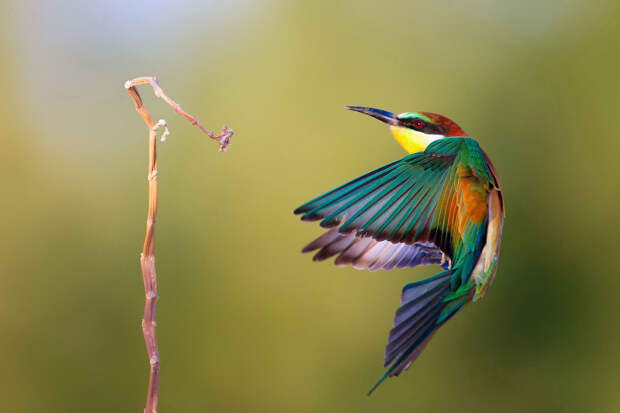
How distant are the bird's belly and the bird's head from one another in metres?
0.10

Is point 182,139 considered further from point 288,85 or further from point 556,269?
point 556,269

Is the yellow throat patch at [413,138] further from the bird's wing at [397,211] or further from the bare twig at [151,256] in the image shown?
the bare twig at [151,256]

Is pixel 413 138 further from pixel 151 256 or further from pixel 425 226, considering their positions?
pixel 151 256

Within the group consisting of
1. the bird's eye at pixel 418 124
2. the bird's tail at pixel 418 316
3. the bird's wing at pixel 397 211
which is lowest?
the bird's tail at pixel 418 316

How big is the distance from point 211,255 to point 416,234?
160 centimetres

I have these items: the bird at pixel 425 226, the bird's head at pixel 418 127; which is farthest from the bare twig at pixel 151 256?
the bird's head at pixel 418 127

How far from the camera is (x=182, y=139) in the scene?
1997 millimetres

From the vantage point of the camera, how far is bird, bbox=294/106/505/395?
37 centimetres

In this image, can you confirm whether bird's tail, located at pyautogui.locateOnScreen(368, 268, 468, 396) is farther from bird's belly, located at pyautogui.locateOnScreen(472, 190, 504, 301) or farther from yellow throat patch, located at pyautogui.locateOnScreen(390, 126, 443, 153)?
yellow throat patch, located at pyautogui.locateOnScreen(390, 126, 443, 153)

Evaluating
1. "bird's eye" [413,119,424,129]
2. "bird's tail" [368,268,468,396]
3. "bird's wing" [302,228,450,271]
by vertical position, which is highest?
"bird's eye" [413,119,424,129]

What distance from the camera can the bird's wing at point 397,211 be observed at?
14.3 inches

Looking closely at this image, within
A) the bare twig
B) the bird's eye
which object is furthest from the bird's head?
the bare twig

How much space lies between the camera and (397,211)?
41 cm

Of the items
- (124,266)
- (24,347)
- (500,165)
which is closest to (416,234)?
(500,165)
